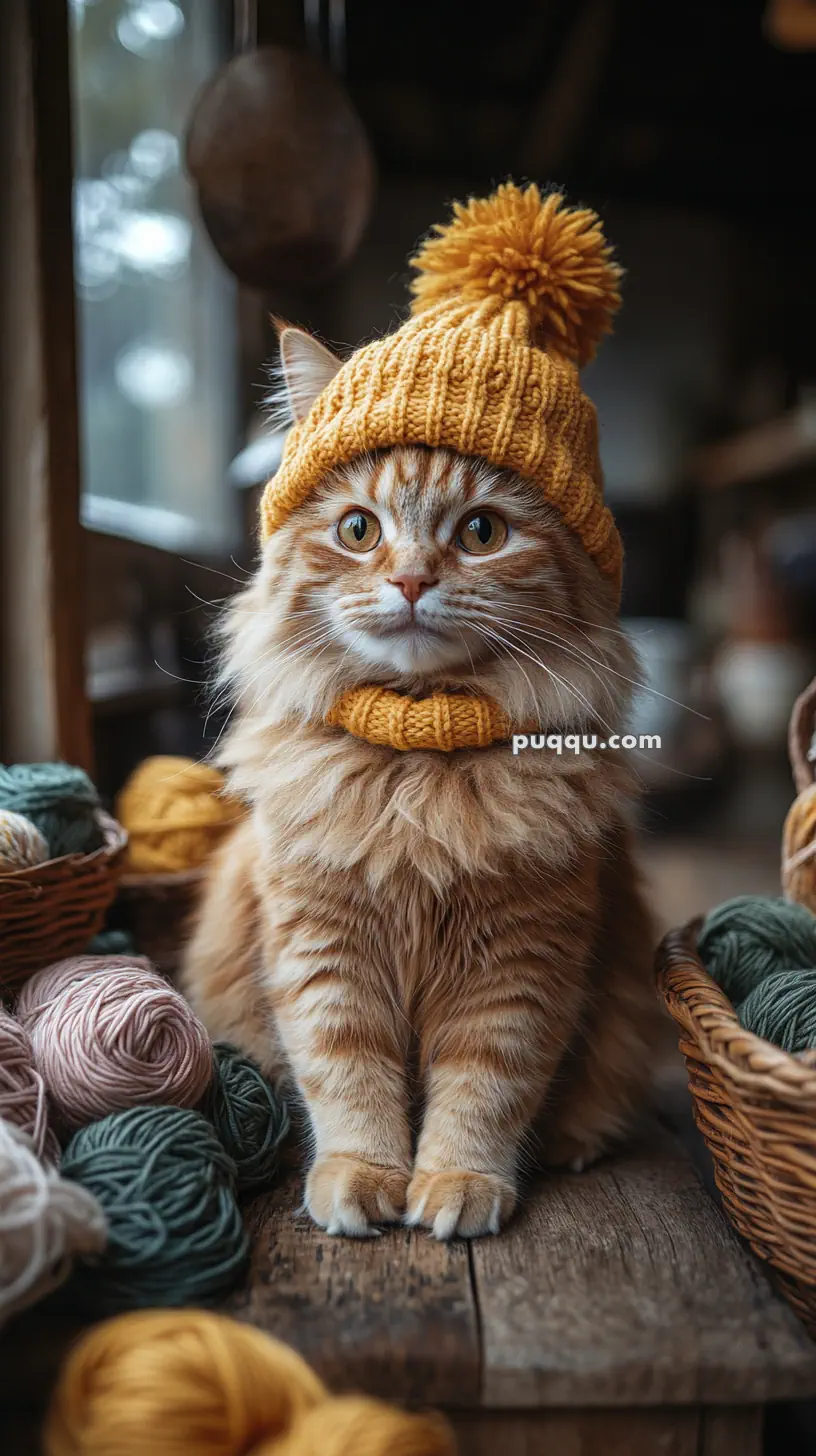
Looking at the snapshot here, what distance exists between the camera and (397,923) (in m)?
1.08

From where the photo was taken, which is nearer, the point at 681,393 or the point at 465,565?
the point at 465,565

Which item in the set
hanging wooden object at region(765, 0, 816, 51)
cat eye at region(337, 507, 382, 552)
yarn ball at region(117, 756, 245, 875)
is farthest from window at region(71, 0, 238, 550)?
hanging wooden object at region(765, 0, 816, 51)

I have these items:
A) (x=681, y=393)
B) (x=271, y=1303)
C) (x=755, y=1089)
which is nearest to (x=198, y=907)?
(x=271, y=1303)

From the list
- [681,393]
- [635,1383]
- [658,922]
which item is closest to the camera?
[635,1383]

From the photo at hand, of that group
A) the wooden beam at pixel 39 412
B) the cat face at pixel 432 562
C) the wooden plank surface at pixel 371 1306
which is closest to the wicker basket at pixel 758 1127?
the wooden plank surface at pixel 371 1306

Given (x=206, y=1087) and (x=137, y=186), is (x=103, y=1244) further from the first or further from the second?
(x=137, y=186)

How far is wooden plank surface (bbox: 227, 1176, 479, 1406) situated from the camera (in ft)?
2.73

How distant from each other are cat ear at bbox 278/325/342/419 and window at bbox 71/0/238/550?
38.3 inches

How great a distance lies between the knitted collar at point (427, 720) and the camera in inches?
41.5

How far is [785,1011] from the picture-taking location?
3.34 ft

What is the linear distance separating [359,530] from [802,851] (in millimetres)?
636

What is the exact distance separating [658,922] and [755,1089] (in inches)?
22.5

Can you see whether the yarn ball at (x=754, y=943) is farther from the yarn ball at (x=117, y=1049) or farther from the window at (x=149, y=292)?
the window at (x=149, y=292)

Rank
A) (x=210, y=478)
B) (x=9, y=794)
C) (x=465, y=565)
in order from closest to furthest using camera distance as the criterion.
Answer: (x=465, y=565), (x=9, y=794), (x=210, y=478)
